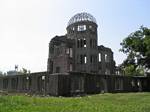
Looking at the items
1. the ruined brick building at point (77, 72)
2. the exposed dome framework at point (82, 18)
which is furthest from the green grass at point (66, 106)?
the exposed dome framework at point (82, 18)

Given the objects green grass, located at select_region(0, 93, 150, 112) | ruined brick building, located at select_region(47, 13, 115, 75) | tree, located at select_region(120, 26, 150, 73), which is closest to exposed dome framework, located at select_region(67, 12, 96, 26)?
ruined brick building, located at select_region(47, 13, 115, 75)

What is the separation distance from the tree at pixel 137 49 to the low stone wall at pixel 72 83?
8.47 ft

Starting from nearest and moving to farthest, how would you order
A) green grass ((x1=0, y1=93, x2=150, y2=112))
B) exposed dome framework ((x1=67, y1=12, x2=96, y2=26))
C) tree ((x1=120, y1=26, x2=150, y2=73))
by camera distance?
1. green grass ((x1=0, y1=93, x2=150, y2=112))
2. tree ((x1=120, y1=26, x2=150, y2=73))
3. exposed dome framework ((x1=67, y1=12, x2=96, y2=26))

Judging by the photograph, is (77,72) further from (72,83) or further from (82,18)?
(82,18)

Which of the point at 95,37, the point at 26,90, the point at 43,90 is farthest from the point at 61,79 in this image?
the point at 95,37

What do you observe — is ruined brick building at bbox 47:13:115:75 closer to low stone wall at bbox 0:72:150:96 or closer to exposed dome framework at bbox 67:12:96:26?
exposed dome framework at bbox 67:12:96:26

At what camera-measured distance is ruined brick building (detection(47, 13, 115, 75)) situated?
53.4 metres

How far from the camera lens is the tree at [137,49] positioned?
134 feet

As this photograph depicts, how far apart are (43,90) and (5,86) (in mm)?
15188

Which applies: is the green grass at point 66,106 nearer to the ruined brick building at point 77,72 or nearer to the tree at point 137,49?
the ruined brick building at point 77,72

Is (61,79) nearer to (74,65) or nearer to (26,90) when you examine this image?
(26,90)

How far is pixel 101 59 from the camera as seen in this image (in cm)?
5878

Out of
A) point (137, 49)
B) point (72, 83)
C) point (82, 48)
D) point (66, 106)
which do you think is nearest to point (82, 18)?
point (82, 48)

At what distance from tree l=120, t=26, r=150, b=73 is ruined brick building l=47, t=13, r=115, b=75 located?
1250cm
